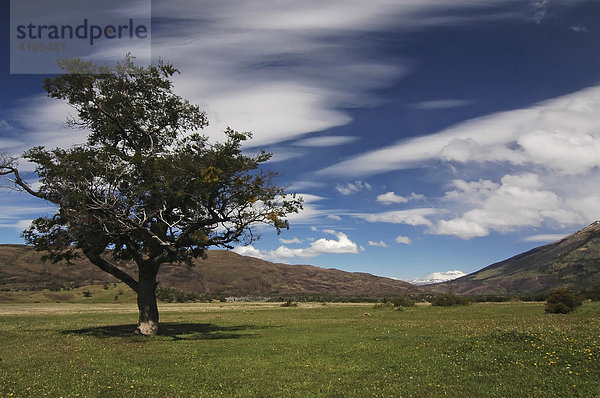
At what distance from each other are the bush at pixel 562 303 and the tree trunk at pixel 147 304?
3722cm

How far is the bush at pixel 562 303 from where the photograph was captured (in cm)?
3838

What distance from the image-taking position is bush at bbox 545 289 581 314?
38.4 metres

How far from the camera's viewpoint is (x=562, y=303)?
38906 millimetres

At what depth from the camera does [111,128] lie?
31922mm

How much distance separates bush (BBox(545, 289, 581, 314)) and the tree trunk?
3722cm

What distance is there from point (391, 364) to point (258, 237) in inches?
694

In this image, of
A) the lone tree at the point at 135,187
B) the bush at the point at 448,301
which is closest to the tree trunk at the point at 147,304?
the lone tree at the point at 135,187

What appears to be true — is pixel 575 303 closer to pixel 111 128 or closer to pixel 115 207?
pixel 115 207

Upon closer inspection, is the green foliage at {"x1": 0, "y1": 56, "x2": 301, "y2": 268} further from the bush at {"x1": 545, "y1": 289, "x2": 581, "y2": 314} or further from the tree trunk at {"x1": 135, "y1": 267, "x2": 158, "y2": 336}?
the bush at {"x1": 545, "y1": 289, "x2": 581, "y2": 314}

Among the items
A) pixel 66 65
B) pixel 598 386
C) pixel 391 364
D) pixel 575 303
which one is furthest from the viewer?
pixel 575 303

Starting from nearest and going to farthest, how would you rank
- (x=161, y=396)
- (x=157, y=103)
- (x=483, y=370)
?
(x=161, y=396)
(x=483, y=370)
(x=157, y=103)

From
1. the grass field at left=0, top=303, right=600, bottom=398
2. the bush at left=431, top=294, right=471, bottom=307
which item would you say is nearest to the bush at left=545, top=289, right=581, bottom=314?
the grass field at left=0, top=303, right=600, bottom=398

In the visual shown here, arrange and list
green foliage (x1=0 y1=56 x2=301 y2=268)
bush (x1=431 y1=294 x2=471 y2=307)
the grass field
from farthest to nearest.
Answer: bush (x1=431 y1=294 x2=471 y2=307)
green foliage (x1=0 y1=56 x2=301 y2=268)
the grass field

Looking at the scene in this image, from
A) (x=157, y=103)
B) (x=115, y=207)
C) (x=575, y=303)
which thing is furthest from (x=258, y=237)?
(x=575, y=303)
